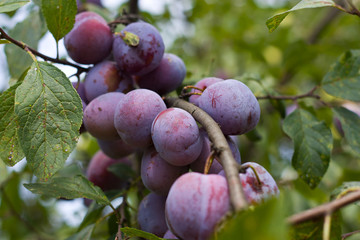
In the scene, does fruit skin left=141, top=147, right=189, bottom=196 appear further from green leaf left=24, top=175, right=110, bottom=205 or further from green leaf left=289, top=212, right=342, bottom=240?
green leaf left=289, top=212, right=342, bottom=240

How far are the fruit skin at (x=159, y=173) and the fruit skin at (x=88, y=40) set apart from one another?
370 mm

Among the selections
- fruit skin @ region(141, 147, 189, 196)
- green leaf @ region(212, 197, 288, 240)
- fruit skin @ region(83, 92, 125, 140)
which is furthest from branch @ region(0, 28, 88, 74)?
green leaf @ region(212, 197, 288, 240)

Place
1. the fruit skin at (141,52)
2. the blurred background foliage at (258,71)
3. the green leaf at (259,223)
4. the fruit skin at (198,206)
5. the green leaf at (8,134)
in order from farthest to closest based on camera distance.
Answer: the blurred background foliage at (258,71) < the fruit skin at (141,52) < the green leaf at (8,134) < the fruit skin at (198,206) < the green leaf at (259,223)

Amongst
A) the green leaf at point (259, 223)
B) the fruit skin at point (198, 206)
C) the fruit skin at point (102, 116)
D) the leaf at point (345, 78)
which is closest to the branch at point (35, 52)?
the fruit skin at point (102, 116)

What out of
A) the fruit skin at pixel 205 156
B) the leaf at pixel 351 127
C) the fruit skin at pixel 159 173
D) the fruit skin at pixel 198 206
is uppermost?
the fruit skin at pixel 198 206

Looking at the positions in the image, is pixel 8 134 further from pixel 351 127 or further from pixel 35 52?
pixel 351 127

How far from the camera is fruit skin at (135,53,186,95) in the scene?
0.94 m

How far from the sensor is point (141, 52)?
874 millimetres

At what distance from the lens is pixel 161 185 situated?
716mm

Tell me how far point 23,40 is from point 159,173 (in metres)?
0.68

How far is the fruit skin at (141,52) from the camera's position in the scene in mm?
879

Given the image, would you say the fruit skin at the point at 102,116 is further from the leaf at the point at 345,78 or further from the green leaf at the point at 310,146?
the leaf at the point at 345,78

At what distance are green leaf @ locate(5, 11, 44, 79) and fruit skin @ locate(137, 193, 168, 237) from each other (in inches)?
20.2

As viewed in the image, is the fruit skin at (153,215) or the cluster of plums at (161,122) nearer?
the cluster of plums at (161,122)
